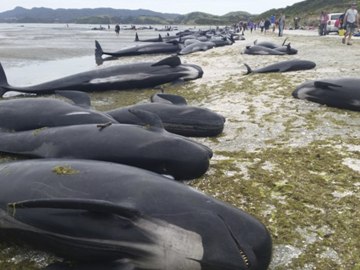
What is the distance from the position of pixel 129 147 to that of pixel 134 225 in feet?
5.72

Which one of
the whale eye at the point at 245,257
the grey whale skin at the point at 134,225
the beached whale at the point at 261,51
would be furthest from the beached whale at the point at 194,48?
the whale eye at the point at 245,257

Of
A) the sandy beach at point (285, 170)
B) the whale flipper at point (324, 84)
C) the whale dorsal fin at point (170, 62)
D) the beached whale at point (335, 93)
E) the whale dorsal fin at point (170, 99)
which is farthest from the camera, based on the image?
the whale dorsal fin at point (170, 62)

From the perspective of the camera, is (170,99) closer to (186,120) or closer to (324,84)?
(186,120)

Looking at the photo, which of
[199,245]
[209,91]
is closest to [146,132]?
[199,245]

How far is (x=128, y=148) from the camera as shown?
15.4 feet

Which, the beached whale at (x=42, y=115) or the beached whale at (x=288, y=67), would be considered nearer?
the beached whale at (x=42, y=115)

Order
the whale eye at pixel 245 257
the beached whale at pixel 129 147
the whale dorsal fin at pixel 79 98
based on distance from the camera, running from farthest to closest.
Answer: the whale dorsal fin at pixel 79 98
the beached whale at pixel 129 147
the whale eye at pixel 245 257

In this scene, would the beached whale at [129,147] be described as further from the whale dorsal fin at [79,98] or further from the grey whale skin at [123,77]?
the grey whale skin at [123,77]

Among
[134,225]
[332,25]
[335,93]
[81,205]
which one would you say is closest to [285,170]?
[134,225]

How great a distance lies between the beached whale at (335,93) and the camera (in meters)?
8.02

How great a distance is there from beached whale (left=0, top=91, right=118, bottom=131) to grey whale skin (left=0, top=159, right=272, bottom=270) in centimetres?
246

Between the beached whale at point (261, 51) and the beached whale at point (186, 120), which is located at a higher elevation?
the beached whale at point (186, 120)

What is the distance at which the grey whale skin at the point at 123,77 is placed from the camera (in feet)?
33.0

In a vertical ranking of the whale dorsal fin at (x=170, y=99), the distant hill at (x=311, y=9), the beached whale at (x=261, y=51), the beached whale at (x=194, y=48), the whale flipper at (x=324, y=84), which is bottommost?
the beached whale at (x=194, y=48)
